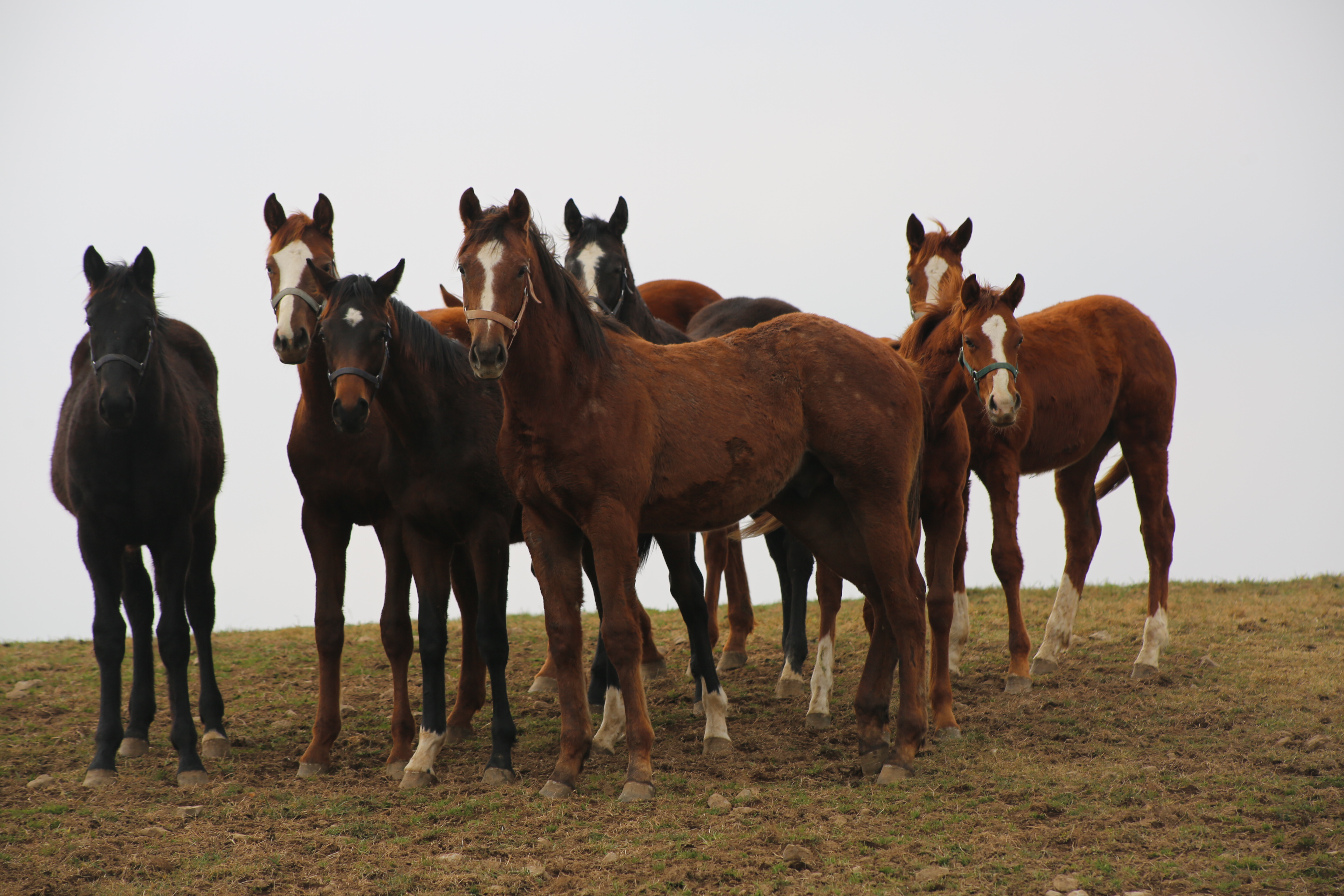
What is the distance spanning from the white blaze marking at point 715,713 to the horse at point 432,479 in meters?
1.20

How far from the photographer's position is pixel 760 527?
7574 mm

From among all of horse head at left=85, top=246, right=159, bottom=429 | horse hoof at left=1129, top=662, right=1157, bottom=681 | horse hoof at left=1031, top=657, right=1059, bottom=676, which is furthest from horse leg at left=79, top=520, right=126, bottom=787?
horse hoof at left=1129, top=662, right=1157, bottom=681

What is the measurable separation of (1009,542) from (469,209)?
15.5 feet

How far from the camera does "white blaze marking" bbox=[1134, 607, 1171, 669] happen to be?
8664 millimetres

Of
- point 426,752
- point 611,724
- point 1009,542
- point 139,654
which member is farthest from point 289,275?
point 1009,542

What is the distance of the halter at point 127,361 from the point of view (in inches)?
259

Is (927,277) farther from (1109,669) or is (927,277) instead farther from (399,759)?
(399,759)

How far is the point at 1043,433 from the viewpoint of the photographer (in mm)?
8773

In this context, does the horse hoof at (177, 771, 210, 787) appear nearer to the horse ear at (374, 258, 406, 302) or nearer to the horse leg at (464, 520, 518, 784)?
the horse leg at (464, 520, 518, 784)

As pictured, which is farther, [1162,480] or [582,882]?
[1162,480]

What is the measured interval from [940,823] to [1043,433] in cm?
413

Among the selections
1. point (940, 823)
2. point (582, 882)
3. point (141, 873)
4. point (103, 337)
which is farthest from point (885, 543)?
point (103, 337)

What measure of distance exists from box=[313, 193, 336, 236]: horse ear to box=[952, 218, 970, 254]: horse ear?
4.64 m

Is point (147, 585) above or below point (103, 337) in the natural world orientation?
below
